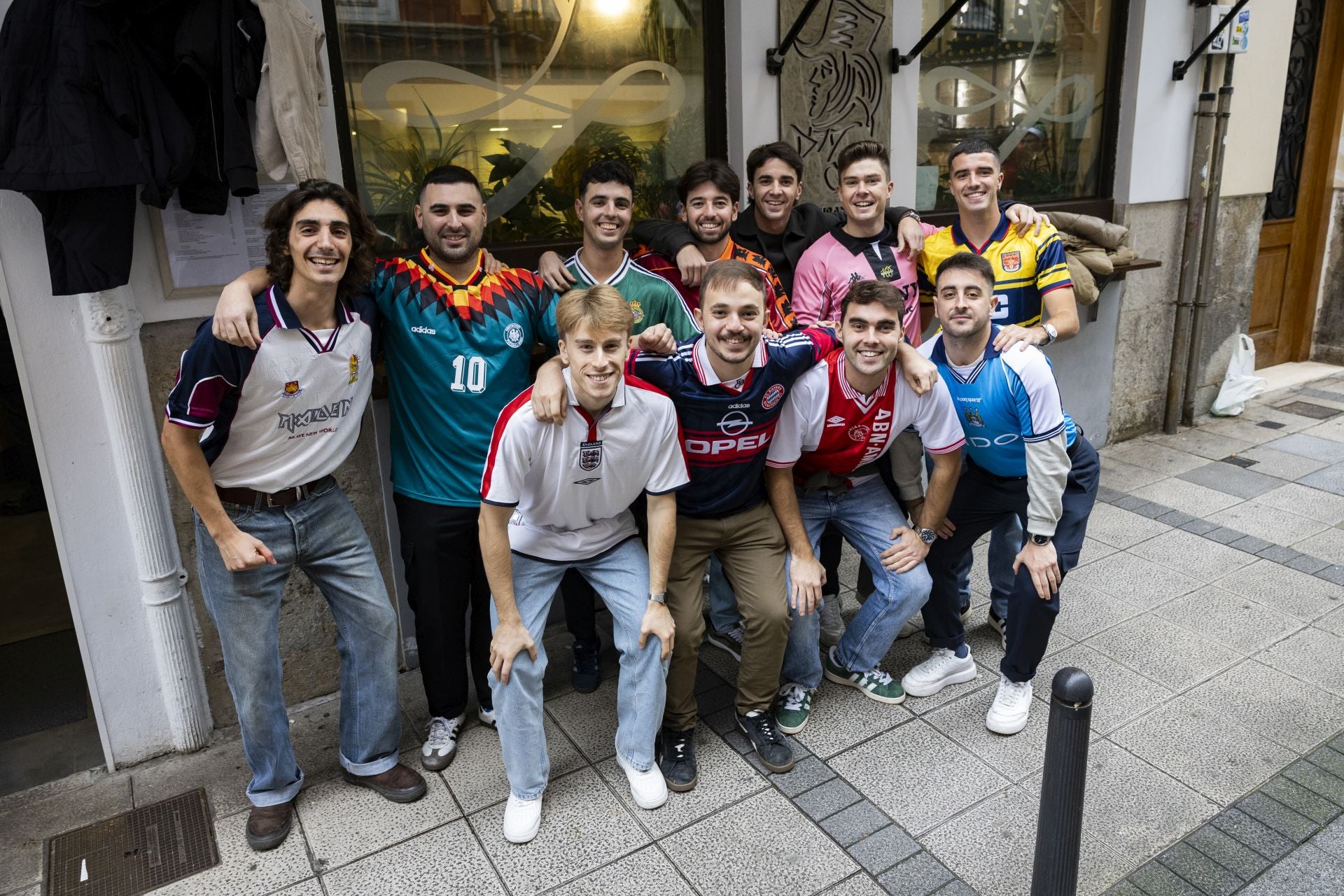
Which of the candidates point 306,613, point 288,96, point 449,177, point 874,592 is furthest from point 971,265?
point 306,613

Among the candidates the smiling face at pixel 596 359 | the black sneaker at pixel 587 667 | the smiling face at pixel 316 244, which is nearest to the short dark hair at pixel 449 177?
the smiling face at pixel 316 244

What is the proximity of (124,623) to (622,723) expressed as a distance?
1917 mm

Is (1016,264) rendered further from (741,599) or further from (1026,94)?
(1026,94)

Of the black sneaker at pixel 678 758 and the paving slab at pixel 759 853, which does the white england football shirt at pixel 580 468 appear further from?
the paving slab at pixel 759 853

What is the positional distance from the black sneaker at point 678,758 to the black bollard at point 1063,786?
50.8 inches

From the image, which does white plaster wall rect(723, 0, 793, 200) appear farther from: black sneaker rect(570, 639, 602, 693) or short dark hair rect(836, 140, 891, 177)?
black sneaker rect(570, 639, 602, 693)

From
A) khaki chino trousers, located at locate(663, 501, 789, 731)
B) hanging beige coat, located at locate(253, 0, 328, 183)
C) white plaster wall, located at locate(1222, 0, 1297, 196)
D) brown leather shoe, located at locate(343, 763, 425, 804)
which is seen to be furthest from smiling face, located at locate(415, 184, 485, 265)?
white plaster wall, located at locate(1222, 0, 1297, 196)

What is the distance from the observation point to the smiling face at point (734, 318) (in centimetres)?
320

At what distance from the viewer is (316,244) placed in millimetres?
2936

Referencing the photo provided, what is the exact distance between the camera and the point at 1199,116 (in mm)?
6781

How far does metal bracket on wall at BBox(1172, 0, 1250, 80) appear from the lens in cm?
633

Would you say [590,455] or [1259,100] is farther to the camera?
[1259,100]

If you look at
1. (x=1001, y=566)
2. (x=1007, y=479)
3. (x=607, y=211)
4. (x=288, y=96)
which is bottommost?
(x=1001, y=566)

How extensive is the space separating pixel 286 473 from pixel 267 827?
1208 millimetres
